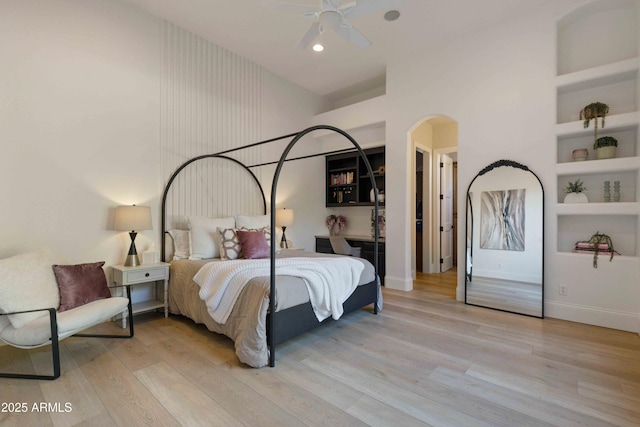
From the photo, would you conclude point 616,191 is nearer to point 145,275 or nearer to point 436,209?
point 436,209

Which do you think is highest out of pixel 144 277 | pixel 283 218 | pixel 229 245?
pixel 283 218

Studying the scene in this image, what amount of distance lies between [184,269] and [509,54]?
454 centimetres

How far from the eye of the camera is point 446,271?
19.6 feet

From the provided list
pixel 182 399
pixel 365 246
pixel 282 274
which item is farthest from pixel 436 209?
pixel 182 399

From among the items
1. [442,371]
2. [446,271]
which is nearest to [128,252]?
[442,371]

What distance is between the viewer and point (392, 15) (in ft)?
11.3

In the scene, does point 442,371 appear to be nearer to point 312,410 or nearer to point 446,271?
point 312,410

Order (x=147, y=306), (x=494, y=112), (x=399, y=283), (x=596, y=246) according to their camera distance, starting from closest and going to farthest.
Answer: (x=596, y=246) → (x=147, y=306) → (x=494, y=112) → (x=399, y=283)

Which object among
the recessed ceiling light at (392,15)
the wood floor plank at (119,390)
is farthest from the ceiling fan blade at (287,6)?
the wood floor plank at (119,390)

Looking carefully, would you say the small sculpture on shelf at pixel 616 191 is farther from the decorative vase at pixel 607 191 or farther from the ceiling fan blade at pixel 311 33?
the ceiling fan blade at pixel 311 33

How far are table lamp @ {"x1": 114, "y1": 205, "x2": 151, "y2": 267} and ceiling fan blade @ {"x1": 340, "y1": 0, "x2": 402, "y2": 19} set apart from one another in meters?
2.81

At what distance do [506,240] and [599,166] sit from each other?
1.17m

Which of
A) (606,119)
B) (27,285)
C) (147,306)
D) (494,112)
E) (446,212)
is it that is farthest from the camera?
(446,212)

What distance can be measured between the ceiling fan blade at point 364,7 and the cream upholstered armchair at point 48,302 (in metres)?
3.21
